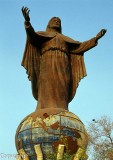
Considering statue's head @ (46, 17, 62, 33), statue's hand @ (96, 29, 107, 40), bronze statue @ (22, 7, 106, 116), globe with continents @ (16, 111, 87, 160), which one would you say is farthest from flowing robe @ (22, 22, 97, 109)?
globe with continents @ (16, 111, 87, 160)

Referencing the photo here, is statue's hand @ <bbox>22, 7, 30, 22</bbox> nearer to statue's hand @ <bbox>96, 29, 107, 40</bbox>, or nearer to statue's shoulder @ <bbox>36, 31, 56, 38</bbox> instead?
statue's shoulder @ <bbox>36, 31, 56, 38</bbox>

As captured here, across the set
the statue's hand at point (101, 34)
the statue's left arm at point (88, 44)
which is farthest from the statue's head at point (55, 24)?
the statue's hand at point (101, 34)

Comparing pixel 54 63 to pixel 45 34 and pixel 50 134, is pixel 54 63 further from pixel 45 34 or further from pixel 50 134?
pixel 50 134

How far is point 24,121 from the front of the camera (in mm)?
13047

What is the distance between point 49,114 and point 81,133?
119cm

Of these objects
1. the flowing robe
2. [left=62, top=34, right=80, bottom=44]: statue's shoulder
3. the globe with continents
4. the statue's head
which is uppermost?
the statue's head

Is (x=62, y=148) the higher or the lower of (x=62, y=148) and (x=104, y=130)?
the lower

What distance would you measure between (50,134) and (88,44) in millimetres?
3995

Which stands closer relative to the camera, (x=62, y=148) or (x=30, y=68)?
(x=62, y=148)

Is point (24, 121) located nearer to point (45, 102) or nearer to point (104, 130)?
point (45, 102)

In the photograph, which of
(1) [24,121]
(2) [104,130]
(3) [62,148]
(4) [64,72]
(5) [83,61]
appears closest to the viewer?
(3) [62,148]

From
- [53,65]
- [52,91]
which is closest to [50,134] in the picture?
[52,91]

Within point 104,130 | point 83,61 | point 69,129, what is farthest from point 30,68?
point 104,130

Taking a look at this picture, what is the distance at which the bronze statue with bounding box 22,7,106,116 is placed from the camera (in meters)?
13.8
